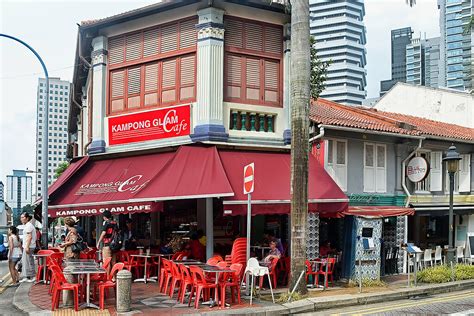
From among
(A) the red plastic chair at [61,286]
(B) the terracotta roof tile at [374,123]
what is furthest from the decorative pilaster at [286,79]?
(A) the red plastic chair at [61,286]

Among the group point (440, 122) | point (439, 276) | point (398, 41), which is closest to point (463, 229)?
point (440, 122)

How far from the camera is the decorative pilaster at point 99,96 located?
17.2 m

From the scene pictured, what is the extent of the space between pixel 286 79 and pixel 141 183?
522 centimetres

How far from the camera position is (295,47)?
44.0 feet

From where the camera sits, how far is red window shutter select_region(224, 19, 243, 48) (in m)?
15.8

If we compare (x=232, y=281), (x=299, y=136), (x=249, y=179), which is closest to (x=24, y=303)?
(x=232, y=281)

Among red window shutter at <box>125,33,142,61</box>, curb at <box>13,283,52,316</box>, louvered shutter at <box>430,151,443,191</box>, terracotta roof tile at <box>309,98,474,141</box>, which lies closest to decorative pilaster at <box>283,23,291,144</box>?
terracotta roof tile at <box>309,98,474,141</box>

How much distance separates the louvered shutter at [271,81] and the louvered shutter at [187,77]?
221cm

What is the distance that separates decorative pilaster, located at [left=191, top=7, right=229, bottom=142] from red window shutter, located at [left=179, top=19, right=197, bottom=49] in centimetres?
31

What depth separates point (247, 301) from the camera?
40.7 feet

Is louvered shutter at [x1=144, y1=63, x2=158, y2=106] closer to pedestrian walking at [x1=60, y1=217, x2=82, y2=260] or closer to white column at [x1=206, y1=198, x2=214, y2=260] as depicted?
white column at [x1=206, y1=198, x2=214, y2=260]

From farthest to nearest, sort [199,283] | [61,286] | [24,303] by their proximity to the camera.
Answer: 1. [24,303]
2. [199,283]
3. [61,286]

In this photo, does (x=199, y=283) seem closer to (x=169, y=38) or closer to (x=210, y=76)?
(x=210, y=76)

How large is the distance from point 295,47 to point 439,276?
7.81m
